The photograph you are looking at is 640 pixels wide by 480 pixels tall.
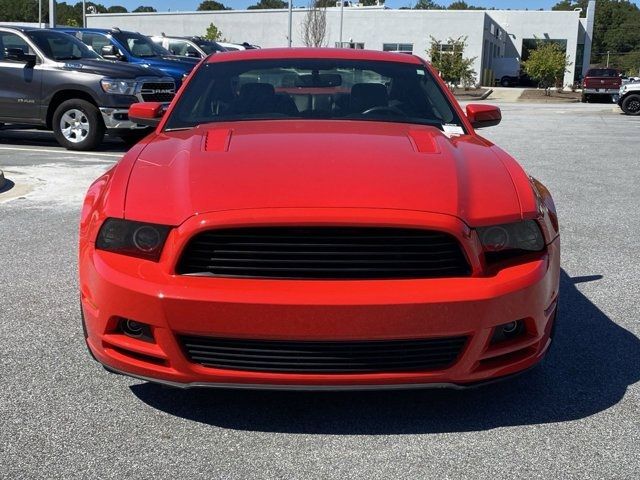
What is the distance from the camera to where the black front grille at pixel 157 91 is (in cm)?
1259

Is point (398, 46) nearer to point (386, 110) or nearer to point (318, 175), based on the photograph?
point (386, 110)

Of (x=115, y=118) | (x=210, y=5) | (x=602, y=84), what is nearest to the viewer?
(x=115, y=118)

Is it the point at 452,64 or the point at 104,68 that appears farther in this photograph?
the point at 452,64

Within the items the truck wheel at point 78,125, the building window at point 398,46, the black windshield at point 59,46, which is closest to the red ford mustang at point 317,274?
the truck wheel at point 78,125

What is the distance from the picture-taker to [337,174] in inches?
128

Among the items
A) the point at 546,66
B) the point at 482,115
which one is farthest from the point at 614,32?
the point at 482,115

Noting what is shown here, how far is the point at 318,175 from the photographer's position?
323cm

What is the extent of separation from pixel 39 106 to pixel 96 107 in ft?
2.94

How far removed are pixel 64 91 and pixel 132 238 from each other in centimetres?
993

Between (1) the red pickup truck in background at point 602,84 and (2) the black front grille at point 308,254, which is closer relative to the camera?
(2) the black front grille at point 308,254

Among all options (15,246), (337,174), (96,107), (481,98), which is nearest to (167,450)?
(337,174)

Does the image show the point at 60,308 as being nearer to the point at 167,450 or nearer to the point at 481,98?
the point at 167,450

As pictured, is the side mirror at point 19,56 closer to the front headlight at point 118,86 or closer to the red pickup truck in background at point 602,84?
the front headlight at point 118,86

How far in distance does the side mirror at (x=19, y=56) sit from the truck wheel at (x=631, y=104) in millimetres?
21130
